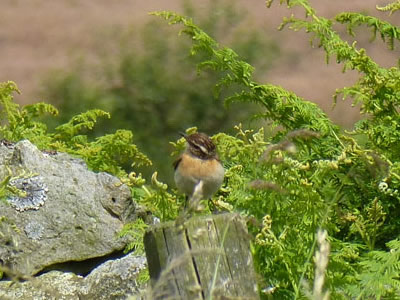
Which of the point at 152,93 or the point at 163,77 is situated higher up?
the point at 163,77

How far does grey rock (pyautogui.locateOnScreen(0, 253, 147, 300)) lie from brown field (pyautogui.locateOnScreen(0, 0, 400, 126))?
772 centimetres

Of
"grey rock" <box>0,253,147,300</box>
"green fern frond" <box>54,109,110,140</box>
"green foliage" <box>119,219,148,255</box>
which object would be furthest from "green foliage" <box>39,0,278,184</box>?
"green foliage" <box>119,219,148,255</box>

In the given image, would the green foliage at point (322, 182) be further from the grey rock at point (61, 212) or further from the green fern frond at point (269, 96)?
the grey rock at point (61, 212)

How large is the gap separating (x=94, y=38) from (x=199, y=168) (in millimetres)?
9896

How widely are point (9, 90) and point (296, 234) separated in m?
2.52

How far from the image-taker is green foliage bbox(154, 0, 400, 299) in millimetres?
4516

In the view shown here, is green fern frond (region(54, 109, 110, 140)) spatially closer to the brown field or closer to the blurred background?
the blurred background

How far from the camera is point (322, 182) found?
528 centimetres

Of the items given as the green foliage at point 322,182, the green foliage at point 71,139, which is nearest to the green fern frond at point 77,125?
the green foliage at point 71,139

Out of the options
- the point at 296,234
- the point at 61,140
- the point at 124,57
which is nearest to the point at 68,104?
the point at 124,57

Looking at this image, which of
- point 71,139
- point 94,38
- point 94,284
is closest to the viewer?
point 94,284

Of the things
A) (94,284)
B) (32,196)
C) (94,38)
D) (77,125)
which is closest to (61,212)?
(32,196)

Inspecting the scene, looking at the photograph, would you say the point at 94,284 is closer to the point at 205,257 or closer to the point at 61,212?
the point at 61,212

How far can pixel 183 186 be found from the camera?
5090mm
